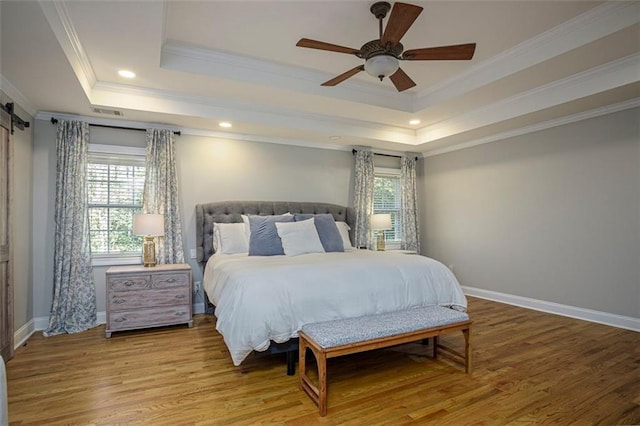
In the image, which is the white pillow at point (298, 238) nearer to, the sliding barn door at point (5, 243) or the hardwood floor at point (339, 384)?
the hardwood floor at point (339, 384)

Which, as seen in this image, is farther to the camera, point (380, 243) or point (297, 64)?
point (380, 243)

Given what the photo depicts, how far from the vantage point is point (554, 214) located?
173 inches

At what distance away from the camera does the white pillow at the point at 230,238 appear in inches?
164

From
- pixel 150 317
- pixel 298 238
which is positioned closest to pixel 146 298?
pixel 150 317

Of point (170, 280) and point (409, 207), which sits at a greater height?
point (409, 207)

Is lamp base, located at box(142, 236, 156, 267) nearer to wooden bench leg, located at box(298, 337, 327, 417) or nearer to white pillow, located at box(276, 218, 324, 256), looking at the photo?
white pillow, located at box(276, 218, 324, 256)

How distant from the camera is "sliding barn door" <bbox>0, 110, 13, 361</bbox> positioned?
293 centimetres

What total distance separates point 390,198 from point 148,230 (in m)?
4.13

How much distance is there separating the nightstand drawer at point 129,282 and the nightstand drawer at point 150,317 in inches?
10.1

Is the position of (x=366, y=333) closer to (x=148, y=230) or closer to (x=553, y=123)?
(x=148, y=230)

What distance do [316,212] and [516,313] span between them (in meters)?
3.05

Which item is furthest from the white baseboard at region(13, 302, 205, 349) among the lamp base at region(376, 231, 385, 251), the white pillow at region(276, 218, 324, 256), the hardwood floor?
the lamp base at region(376, 231, 385, 251)

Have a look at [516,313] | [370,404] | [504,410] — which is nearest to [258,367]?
[370,404]

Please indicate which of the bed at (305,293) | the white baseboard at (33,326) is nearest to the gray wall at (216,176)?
the white baseboard at (33,326)
